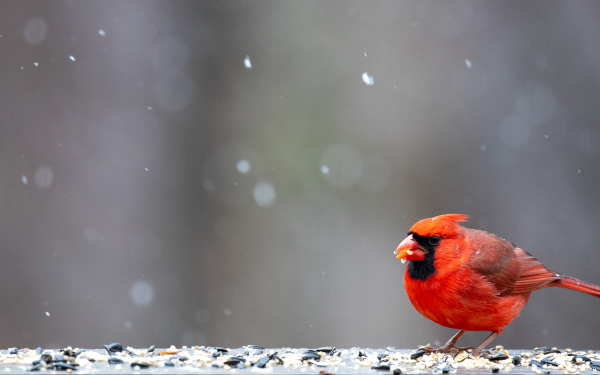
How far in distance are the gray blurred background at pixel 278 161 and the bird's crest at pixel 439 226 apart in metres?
1.79

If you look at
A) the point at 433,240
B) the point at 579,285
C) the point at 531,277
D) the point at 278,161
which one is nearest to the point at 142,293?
the point at 278,161

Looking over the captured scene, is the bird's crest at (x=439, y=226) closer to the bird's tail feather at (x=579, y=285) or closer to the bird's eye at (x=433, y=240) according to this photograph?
the bird's eye at (x=433, y=240)

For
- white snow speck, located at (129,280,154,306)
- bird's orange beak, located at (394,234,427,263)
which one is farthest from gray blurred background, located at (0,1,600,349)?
bird's orange beak, located at (394,234,427,263)

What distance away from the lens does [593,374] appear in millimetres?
2020

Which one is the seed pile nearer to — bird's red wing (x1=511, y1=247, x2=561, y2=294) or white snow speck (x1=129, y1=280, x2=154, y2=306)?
bird's red wing (x1=511, y1=247, x2=561, y2=294)

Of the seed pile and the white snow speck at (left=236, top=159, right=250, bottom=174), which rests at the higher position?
the white snow speck at (left=236, top=159, right=250, bottom=174)

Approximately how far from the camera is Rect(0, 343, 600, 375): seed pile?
6.13ft

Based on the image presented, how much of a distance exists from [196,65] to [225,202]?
3.91 ft

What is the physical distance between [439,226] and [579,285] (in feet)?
2.71

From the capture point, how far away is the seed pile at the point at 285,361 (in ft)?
6.13

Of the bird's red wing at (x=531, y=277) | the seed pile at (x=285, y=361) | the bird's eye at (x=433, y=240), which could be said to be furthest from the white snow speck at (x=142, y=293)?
the bird's red wing at (x=531, y=277)

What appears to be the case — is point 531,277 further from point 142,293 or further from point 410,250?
point 142,293

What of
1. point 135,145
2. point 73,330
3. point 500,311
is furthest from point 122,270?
point 500,311

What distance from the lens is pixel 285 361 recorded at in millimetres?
2152
